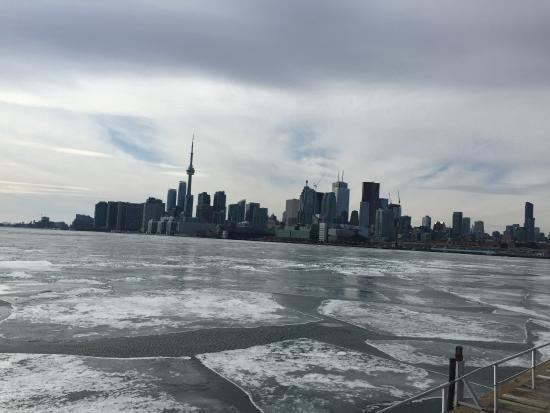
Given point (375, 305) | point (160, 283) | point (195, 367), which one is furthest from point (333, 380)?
point (160, 283)

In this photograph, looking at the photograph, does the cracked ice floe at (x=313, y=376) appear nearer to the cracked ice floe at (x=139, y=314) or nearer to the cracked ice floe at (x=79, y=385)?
the cracked ice floe at (x=79, y=385)

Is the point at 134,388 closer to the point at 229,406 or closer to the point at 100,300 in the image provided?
the point at 229,406

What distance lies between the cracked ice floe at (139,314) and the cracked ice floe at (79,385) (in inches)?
145

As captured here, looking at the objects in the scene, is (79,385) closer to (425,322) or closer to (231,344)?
(231,344)

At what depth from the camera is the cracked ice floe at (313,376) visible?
12.1m

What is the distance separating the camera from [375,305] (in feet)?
97.2

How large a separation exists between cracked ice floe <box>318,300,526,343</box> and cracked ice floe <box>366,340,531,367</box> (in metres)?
1.60

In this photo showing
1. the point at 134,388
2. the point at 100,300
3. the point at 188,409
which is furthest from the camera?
the point at 100,300

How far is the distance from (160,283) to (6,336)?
748 inches

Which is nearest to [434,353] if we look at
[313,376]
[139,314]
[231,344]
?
[313,376]

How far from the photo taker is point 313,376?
555 inches

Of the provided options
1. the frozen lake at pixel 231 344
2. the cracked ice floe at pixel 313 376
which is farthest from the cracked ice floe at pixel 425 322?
the cracked ice floe at pixel 313 376

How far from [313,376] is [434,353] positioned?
6.04 m

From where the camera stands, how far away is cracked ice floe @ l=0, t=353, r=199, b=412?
11078mm
